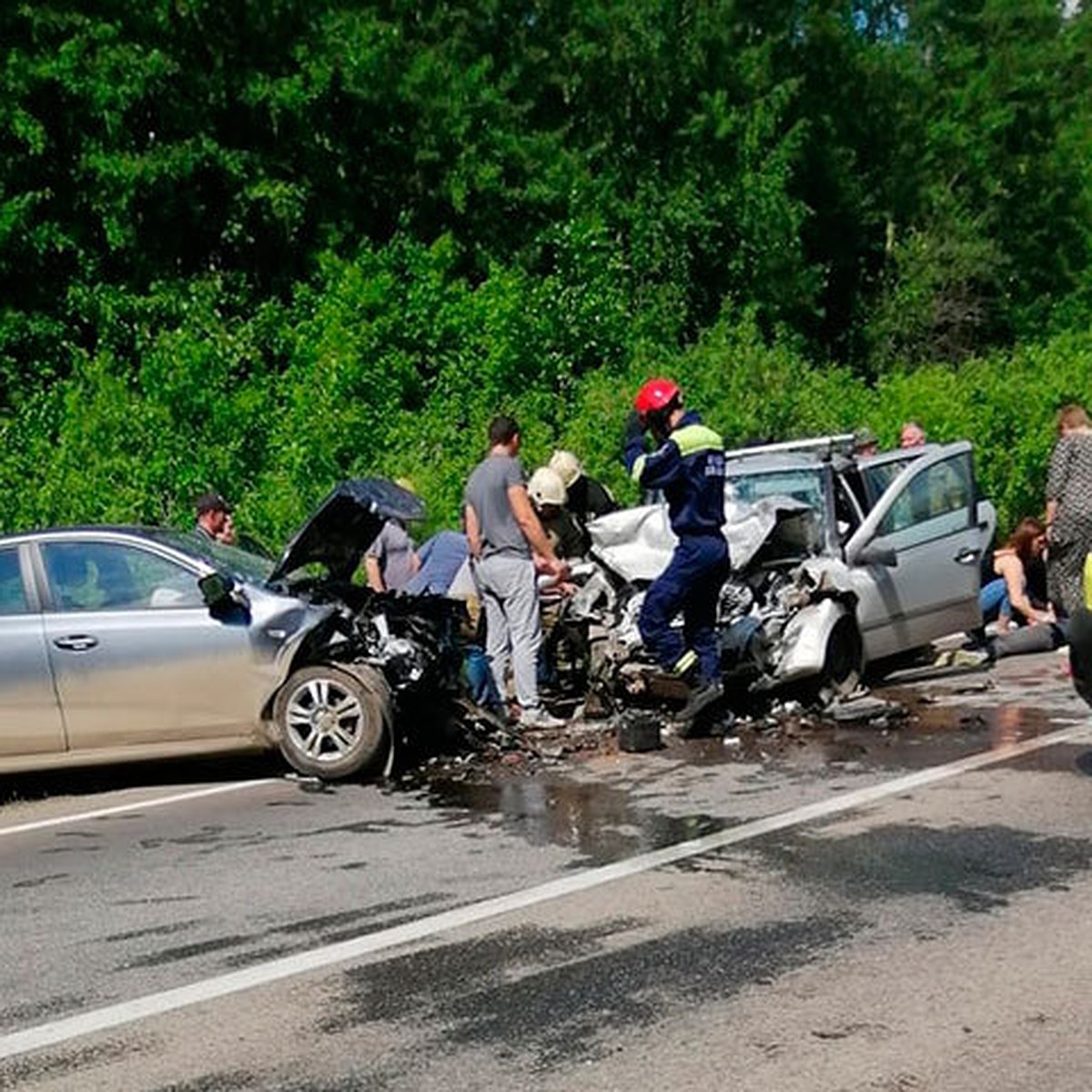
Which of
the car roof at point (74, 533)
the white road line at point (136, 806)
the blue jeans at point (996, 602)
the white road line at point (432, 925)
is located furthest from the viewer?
the blue jeans at point (996, 602)

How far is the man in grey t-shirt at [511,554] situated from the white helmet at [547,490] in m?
1.33

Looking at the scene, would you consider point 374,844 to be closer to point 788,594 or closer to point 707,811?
point 707,811

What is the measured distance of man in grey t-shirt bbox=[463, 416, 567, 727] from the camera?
1075 centimetres

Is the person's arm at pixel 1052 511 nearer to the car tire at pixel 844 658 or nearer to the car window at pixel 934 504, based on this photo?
the car window at pixel 934 504

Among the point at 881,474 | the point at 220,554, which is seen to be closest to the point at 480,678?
the point at 220,554

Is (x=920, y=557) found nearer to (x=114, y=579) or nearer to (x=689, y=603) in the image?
(x=689, y=603)


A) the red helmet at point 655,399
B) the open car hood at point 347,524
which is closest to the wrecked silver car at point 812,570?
the red helmet at point 655,399

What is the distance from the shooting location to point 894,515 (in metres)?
12.2

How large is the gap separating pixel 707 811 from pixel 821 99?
108 feet

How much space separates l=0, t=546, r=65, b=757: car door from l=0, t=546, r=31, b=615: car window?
4.4 inches

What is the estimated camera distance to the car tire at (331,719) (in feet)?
31.2

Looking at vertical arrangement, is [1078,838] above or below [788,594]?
below

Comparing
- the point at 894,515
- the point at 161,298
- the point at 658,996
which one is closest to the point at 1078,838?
the point at 658,996

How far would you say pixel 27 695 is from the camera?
374 inches
